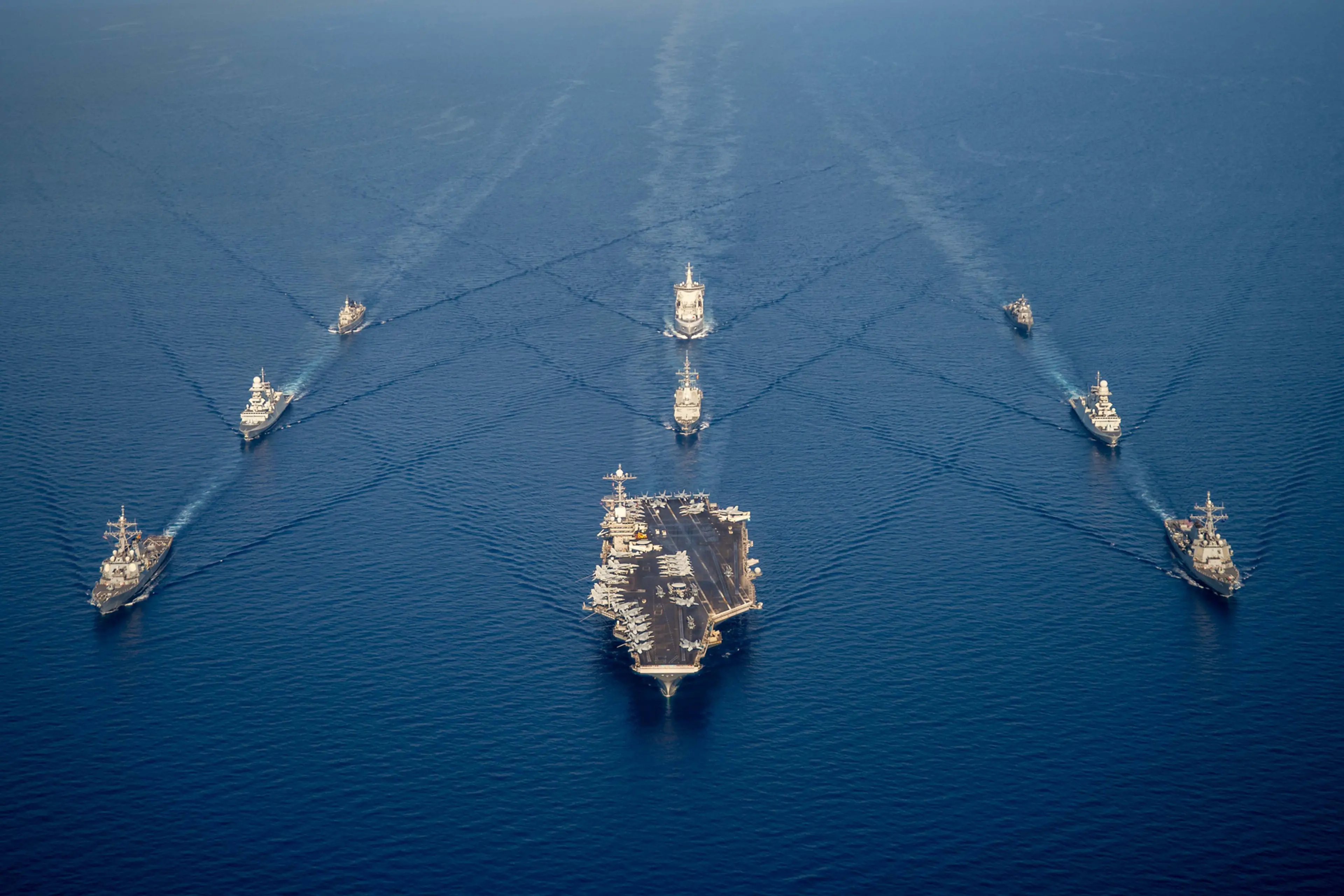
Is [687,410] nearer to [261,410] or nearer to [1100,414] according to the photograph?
[1100,414]

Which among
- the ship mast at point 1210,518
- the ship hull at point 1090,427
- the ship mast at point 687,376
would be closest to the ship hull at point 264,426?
the ship mast at point 687,376

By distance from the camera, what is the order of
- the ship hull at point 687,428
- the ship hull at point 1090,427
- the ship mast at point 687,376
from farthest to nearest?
the ship mast at point 687,376 < the ship hull at point 687,428 < the ship hull at point 1090,427

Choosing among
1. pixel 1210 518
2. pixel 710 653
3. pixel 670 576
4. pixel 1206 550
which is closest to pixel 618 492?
pixel 670 576

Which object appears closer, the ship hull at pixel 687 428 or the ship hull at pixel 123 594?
the ship hull at pixel 123 594

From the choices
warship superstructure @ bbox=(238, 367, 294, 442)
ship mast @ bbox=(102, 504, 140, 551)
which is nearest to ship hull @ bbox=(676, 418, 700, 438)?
warship superstructure @ bbox=(238, 367, 294, 442)

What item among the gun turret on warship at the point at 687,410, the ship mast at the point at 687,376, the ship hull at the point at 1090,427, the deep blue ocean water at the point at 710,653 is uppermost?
the ship mast at the point at 687,376

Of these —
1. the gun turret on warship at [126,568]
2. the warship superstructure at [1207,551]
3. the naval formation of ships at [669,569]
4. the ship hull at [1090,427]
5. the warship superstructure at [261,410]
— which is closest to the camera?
the naval formation of ships at [669,569]

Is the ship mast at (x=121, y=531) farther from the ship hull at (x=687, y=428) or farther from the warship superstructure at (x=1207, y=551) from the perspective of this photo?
A: the warship superstructure at (x=1207, y=551)

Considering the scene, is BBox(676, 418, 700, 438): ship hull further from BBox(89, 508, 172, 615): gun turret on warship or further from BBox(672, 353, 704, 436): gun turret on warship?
BBox(89, 508, 172, 615): gun turret on warship
